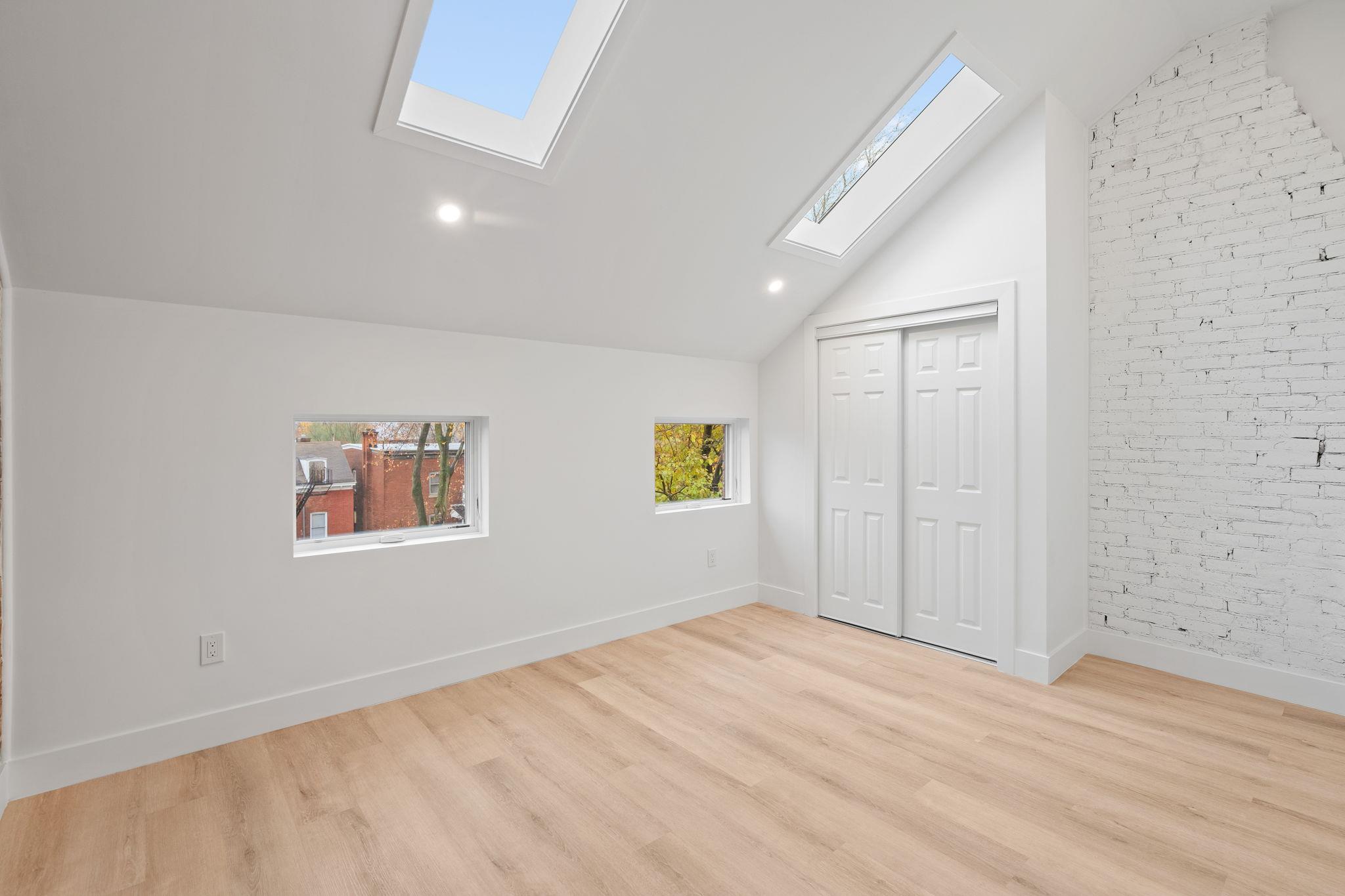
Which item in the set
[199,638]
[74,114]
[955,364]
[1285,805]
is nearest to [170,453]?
[199,638]

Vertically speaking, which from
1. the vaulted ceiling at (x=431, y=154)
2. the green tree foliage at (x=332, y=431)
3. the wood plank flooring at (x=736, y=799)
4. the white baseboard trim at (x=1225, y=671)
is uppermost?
the vaulted ceiling at (x=431, y=154)

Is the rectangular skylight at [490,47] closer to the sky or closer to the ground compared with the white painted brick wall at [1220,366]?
closer to the sky

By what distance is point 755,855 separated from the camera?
193 centimetres

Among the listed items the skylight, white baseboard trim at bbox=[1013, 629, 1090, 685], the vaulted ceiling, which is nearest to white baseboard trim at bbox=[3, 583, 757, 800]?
the vaulted ceiling

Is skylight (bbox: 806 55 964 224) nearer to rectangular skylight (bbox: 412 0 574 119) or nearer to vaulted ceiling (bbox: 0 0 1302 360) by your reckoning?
vaulted ceiling (bbox: 0 0 1302 360)

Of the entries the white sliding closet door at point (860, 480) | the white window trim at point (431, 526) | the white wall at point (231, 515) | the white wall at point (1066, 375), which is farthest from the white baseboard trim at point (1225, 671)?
the white window trim at point (431, 526)

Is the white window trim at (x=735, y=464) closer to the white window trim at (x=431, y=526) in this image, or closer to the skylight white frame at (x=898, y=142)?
the skylight white frame at (x=898, y=142)

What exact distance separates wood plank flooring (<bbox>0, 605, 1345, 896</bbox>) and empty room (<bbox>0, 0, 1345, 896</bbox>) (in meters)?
0.02

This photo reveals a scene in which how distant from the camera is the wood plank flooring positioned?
1848 mm

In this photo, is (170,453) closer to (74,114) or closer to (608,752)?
(74,114)

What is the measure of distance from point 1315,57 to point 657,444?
3.97 m

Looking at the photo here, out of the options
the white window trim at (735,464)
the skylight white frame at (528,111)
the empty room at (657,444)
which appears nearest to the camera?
the empty room at (657,444)

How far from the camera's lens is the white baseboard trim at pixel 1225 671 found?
2.97 metres

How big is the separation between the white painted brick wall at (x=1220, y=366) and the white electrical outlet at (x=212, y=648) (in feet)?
14.8
